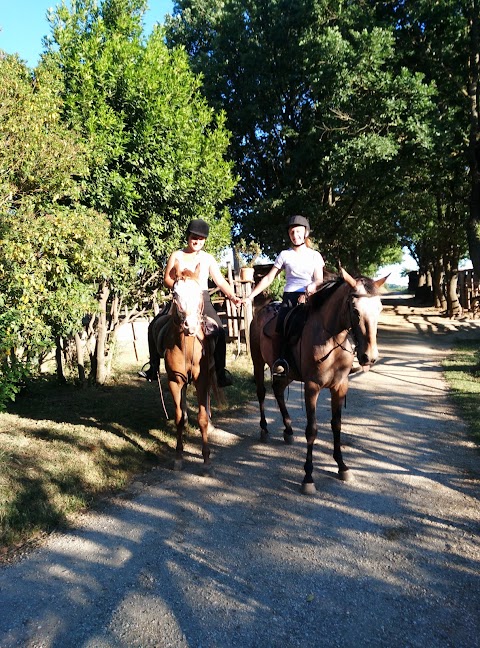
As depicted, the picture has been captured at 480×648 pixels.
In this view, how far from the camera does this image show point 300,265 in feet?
19.2

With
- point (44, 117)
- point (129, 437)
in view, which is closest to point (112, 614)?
point (129, 437)

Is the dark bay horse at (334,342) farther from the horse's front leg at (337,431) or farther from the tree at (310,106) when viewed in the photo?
the tree at (310,106)

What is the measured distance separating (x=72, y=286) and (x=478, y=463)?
6.43m

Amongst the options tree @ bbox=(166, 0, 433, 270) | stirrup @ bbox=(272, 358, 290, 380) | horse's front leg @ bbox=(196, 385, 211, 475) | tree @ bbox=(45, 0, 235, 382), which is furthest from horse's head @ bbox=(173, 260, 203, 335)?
tree @ bbox=(166, 0, 433, 270)

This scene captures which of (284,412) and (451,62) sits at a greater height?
(451,62)

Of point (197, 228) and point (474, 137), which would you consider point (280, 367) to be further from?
point (474, 137)

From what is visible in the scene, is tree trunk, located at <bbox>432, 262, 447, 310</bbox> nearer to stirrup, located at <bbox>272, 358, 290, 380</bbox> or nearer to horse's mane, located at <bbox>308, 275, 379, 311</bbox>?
stirrup, located at <bbox>272, 358, 290, 380</bbox>

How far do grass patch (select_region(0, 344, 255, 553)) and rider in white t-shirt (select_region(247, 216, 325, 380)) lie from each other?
7.38ft

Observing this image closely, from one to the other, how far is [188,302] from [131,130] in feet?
17.0

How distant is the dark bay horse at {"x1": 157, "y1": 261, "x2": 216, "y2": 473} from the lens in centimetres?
498

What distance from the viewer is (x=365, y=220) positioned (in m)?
23.2

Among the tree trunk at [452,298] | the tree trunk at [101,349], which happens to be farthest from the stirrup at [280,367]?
the tree trunk at [452,298]

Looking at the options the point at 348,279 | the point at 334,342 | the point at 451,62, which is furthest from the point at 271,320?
the point at 451,62

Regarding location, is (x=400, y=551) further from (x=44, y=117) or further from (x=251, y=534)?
(x=44, y=117)
